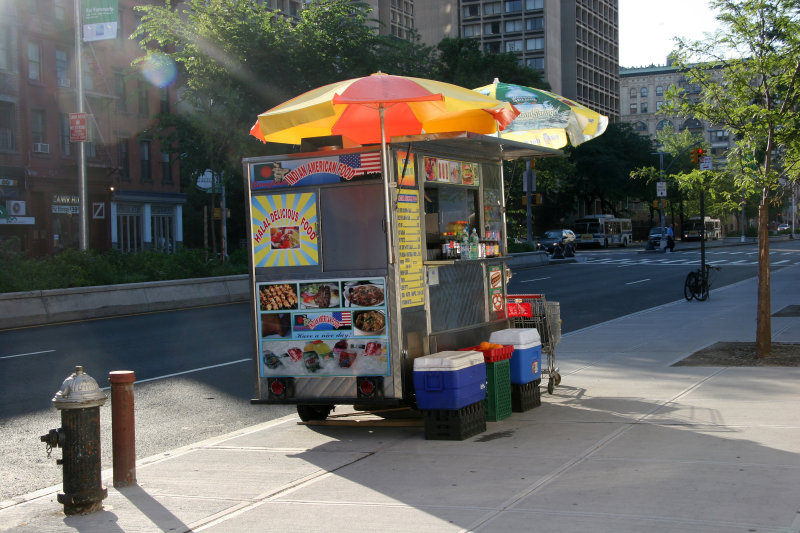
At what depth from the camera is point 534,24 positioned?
114375 millimetres

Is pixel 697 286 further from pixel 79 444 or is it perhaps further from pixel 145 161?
pixel 145 161

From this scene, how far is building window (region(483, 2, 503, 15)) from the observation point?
383ft

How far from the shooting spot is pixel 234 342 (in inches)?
605

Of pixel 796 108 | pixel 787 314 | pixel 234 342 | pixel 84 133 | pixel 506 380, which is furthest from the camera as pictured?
pixel 84 133

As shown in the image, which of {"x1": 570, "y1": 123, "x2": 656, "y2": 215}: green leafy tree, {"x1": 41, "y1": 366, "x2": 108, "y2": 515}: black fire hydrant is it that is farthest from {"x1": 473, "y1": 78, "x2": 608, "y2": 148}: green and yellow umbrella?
{"x1": 570, "y1": 123, "x2": 656, "y2": 215}: green leafy tree

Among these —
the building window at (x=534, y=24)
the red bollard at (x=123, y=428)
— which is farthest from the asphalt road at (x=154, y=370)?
the building window at (x=534, y=24)

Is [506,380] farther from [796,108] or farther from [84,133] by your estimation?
[84,133]

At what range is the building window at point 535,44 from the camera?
373ft

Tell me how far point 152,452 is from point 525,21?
113717 millimetres

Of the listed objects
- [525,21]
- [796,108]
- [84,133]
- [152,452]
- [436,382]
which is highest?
[525,21]

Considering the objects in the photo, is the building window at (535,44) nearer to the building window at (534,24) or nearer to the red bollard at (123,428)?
the building window at (534,24)

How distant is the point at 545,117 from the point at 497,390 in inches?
158

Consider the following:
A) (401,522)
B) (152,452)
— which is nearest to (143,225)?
(152,452)

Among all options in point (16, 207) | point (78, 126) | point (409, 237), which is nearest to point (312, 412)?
point (409, 237)
